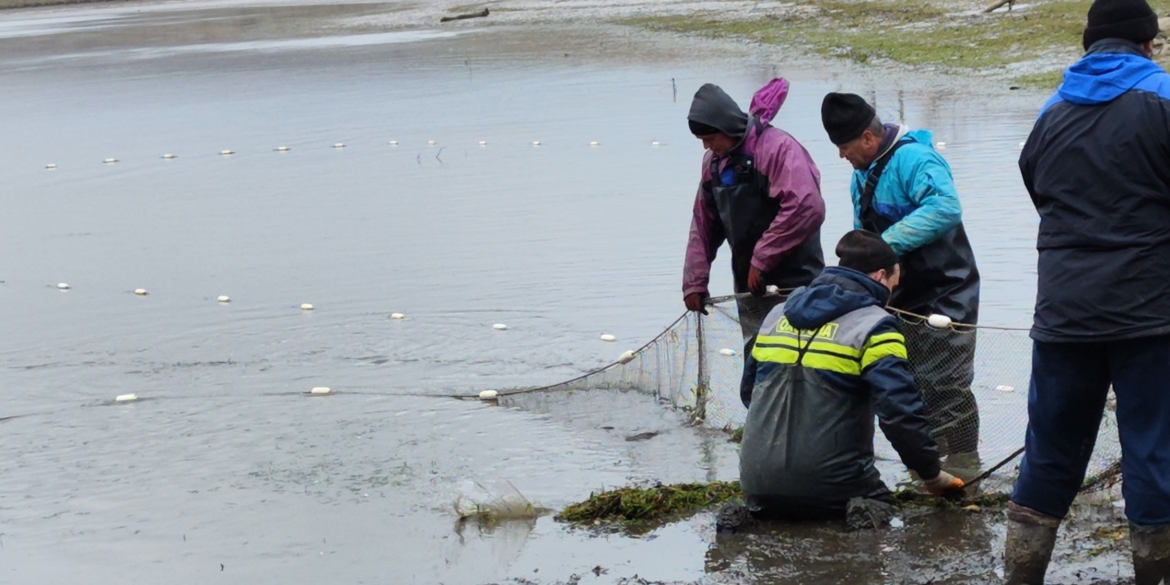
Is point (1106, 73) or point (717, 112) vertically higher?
point (1106, 73)

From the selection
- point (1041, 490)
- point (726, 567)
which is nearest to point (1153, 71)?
point (1041, 490)

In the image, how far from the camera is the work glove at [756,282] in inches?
240

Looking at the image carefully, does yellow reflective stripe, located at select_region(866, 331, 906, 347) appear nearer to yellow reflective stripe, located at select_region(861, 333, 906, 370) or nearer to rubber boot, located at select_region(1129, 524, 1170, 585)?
yellow reflective stripe, located at select_region(861, 333, 906, 370)

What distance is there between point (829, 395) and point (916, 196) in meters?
1.09

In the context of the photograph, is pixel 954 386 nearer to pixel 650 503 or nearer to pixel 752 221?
pixel 752 221

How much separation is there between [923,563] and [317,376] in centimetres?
482

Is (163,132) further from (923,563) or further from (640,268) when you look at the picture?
(923,563)

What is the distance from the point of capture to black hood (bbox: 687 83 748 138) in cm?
588

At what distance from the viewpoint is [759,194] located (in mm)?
6152

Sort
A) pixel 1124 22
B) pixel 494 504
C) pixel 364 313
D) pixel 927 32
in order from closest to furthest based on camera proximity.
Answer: pixel 1124 22 → pixel 494 504 → pixel 364 313 → pixel 927 32

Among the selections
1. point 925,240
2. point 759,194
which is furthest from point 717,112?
point 925,240

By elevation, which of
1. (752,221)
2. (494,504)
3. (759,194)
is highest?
(759,194)

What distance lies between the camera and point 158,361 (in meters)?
9.28

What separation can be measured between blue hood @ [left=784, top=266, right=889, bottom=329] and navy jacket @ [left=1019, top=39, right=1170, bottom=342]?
0.96 meters
